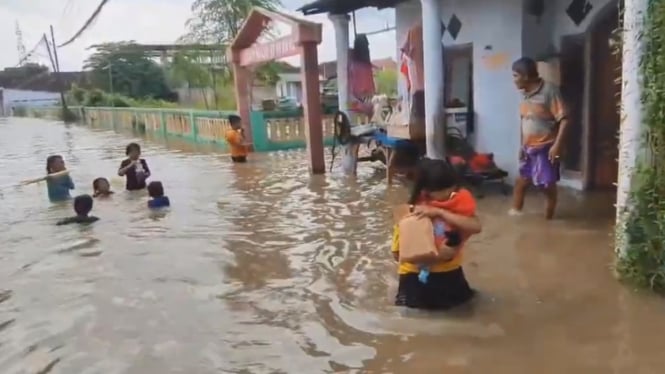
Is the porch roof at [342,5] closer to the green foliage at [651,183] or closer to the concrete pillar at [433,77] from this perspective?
the concrete pillar at [433,77]

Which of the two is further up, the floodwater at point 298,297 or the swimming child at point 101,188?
the swimming child at point 101,188

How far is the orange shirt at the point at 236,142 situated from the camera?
14117mm

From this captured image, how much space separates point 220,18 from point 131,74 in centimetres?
2299

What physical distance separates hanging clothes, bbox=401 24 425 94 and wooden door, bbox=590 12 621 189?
270 centimetres

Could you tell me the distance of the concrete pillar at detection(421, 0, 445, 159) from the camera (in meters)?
9.35

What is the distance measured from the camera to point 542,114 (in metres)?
7.09

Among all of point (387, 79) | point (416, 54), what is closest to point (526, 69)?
point (416, 54)

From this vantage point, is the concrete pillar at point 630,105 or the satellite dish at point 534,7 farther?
the satellite dish at point 534,7

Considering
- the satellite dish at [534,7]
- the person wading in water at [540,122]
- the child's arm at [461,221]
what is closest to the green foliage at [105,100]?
the satellite dish at [534,7]

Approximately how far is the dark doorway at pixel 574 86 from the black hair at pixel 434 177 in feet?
16.2

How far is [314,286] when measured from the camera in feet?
18.1

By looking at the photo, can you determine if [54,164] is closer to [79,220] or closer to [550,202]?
[79,220]

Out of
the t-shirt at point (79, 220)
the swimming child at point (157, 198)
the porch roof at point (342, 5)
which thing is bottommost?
the t-shirt at point (79, 220)

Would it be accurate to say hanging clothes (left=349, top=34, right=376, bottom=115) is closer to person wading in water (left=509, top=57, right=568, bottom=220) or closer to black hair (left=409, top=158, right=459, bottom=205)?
person wading in water (left=509, top=57, right=568, bottom=220)
